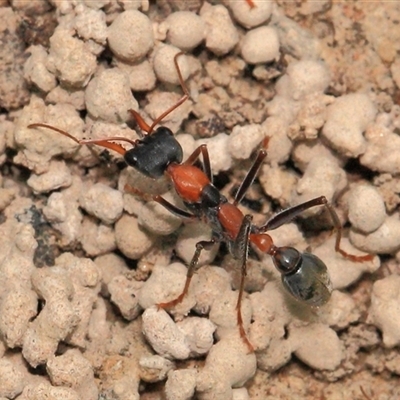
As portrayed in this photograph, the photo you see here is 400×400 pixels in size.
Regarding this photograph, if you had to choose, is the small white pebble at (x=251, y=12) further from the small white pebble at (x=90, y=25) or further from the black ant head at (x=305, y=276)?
the black ant head at (x=305, y=276)

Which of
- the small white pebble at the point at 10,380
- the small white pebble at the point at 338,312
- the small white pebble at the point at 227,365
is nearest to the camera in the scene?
the small white pebble at the point at 10,380

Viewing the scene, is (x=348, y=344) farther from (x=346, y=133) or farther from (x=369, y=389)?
(x=346, y=133)

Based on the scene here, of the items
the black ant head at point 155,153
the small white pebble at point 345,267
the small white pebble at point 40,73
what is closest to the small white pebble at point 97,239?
the black ant head at point 155,153

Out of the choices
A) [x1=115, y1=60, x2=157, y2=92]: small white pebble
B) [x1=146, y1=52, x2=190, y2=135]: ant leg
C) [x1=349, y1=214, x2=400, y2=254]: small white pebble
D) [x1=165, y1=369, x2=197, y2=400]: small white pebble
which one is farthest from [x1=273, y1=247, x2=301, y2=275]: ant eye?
[x1=115, y1=60, x2=157, y2=92]: small white pebble

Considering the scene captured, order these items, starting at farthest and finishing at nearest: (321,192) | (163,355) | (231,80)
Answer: (231,80) → (321,192) → (163,355)

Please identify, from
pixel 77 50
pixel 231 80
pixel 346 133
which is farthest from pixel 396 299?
pixel 77 50

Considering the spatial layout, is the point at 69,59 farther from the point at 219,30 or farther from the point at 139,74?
the point at 219,30
